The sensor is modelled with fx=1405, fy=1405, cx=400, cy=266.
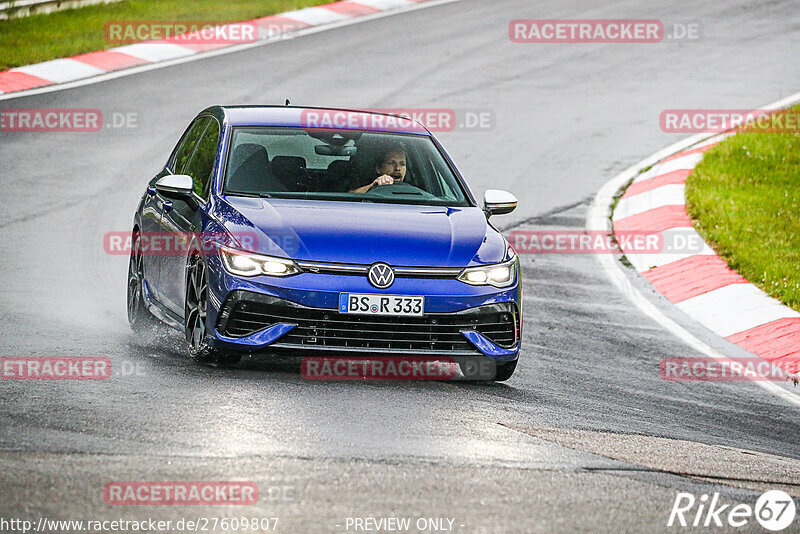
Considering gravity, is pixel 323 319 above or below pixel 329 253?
below

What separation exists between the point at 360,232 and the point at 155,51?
13.9 m

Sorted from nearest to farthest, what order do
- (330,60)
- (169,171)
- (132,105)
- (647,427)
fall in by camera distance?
1. (647,427)
2. (169,171)
3. (132,105)
4. (330,60)

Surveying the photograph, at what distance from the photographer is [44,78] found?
62.0 feet

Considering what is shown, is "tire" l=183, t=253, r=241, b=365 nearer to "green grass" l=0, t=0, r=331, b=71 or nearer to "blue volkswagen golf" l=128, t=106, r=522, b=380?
"blue volkswagen golf" l=128, t=106, r=522, b=380

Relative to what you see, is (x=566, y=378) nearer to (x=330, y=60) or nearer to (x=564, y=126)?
(x=564, y=126)

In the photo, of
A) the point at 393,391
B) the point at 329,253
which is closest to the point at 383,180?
the point at 329,253

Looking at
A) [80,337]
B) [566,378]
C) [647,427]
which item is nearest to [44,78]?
[80,337]

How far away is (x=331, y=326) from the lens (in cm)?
780

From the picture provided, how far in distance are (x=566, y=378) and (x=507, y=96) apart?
10812 mm

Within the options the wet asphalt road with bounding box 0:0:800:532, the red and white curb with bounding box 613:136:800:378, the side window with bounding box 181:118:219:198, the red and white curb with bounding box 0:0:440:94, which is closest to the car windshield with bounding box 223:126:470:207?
the side window with bounding box 181:118:219:198

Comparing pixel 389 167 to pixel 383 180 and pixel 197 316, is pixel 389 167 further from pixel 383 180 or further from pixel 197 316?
pixel 197 316

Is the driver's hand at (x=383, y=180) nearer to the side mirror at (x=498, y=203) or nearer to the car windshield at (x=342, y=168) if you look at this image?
the car windshield at (x=342, y=168)

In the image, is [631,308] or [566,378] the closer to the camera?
[566,378]

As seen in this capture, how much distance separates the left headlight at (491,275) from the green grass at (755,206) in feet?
13.7
